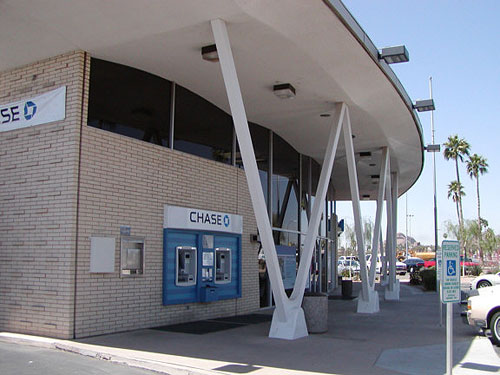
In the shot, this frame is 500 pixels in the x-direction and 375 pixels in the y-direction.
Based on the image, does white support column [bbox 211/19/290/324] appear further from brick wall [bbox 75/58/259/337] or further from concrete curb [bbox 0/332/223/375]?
concrete curb [bbox 0/332/223/375]

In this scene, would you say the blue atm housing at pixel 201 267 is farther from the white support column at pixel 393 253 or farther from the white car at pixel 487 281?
the white car at pixel 487 281

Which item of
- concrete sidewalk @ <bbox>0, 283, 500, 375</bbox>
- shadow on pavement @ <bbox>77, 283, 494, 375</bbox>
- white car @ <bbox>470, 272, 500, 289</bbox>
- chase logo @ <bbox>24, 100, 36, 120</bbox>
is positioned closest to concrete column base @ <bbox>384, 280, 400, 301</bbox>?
white car @ <bbox>470, 272, 500, 289</bbox>

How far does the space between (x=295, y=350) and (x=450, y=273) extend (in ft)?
11.2

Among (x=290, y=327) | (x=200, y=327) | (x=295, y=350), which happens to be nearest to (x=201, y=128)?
(x=200, y=327)

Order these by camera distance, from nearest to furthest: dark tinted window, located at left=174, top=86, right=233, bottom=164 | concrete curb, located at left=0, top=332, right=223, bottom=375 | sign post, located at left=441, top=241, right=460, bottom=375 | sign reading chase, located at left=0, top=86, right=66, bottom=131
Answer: sign post, located at left=441, top=241, right=460, bottom=375 → concrete curb, located at left=0, top=332, right=223, bottom=375 → sign reading chase, located at left=0, top=86, right=66, bottom=131 → dark tinted window, located at left=174, top=86, right=233, bottom=164

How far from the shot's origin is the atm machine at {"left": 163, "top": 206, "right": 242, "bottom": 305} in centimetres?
1259

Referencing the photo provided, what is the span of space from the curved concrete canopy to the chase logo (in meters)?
0.94

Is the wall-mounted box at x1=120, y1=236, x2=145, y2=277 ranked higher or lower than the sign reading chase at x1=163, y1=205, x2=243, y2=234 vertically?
lower

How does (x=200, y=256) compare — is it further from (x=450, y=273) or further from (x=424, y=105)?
(x=424, y=105)

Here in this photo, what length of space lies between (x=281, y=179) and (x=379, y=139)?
11.9 feet

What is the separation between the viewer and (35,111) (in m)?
11.3

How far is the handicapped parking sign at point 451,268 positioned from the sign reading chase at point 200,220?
22.6ft

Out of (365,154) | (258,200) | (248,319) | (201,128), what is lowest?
(248,319)

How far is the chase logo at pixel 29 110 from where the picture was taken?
11360 mm
